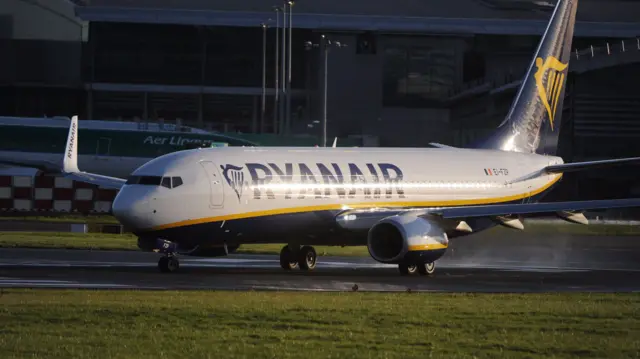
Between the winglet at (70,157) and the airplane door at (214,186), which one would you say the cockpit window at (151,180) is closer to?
the airplane door at (214,186)

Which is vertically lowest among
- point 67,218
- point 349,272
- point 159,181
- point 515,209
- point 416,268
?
point 349,272

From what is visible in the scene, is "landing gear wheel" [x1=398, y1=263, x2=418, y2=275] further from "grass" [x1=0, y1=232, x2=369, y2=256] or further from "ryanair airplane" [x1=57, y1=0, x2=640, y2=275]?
"grass" [x1=0, y1=232, x2=369, y2=256]

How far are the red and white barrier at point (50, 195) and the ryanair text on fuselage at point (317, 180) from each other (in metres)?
33.4

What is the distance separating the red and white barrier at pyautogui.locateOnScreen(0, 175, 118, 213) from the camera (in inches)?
2702

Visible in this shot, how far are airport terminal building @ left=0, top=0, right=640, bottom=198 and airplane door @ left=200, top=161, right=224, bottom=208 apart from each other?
58.6m

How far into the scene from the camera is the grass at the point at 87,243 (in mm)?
44406

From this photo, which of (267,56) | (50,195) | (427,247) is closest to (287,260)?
(427,247)

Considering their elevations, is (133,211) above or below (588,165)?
below

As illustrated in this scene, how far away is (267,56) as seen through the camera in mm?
112438

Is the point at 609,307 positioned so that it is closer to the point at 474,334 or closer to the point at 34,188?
the point at 474,334

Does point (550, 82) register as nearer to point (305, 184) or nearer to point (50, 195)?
point (305, 184)

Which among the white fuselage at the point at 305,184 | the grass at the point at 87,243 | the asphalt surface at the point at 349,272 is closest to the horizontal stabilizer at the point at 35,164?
the grass at the point at 87,243

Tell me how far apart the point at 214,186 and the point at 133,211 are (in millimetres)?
2414

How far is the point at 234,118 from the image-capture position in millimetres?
115125
